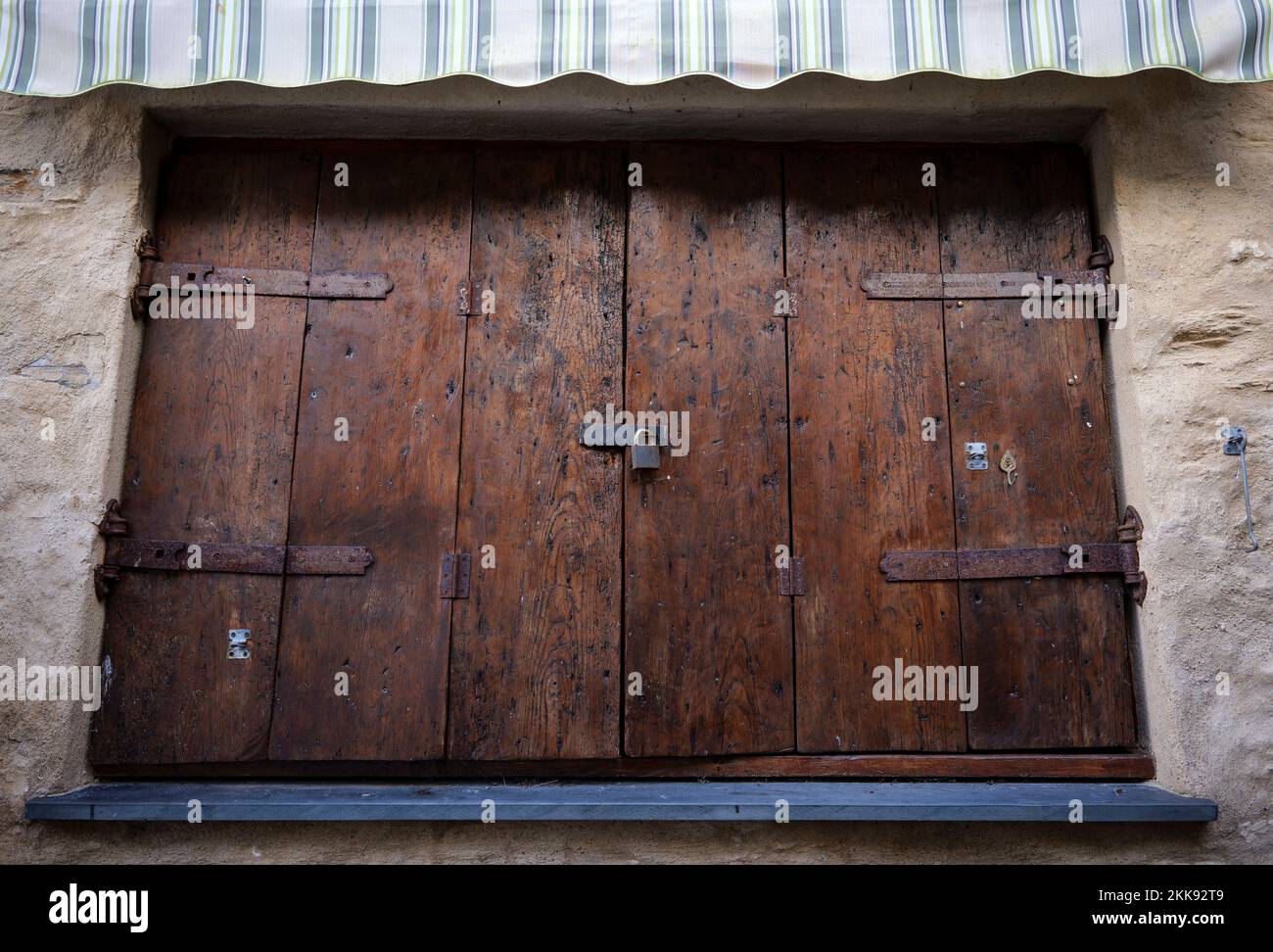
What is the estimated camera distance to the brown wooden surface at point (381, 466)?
99.3 inches

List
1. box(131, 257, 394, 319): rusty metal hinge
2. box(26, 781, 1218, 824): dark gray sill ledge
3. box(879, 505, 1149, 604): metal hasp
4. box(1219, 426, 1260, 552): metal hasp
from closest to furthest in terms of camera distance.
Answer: box(26, 781, 1218, 824): dark gray sill ledge
box(1219, 426, 1260, 552): metal hasp
box(879, 505, 1149, 604): metal hasp
box(131, 257, 394, 319): rusty metal hinge

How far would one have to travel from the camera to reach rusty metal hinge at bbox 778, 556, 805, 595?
8.50 ft

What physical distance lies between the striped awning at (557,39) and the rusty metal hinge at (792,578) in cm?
144

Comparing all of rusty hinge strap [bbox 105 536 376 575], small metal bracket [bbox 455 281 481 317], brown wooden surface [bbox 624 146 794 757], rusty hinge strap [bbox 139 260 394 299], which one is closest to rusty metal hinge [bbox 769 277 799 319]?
brown wooden surface [bbox 624 146 794 757]

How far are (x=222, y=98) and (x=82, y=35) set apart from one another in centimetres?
39

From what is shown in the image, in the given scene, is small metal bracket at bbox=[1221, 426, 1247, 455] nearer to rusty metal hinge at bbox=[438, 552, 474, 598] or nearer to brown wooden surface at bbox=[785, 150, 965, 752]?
brown wooden surface at bbox=[785, 150, 965, 752]

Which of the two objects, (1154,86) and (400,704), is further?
(1154,86)

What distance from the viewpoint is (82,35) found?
2.48m

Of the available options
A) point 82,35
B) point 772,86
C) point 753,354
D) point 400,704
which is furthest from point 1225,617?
point 82,35

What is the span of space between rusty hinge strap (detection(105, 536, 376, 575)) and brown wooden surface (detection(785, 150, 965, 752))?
1408mm

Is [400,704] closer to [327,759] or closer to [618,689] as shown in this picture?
[327,759]

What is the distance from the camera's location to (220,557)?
8.44ft

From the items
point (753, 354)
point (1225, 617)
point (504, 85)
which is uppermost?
point (504, 85)

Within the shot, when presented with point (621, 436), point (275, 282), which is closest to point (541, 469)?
point (621, 436)
